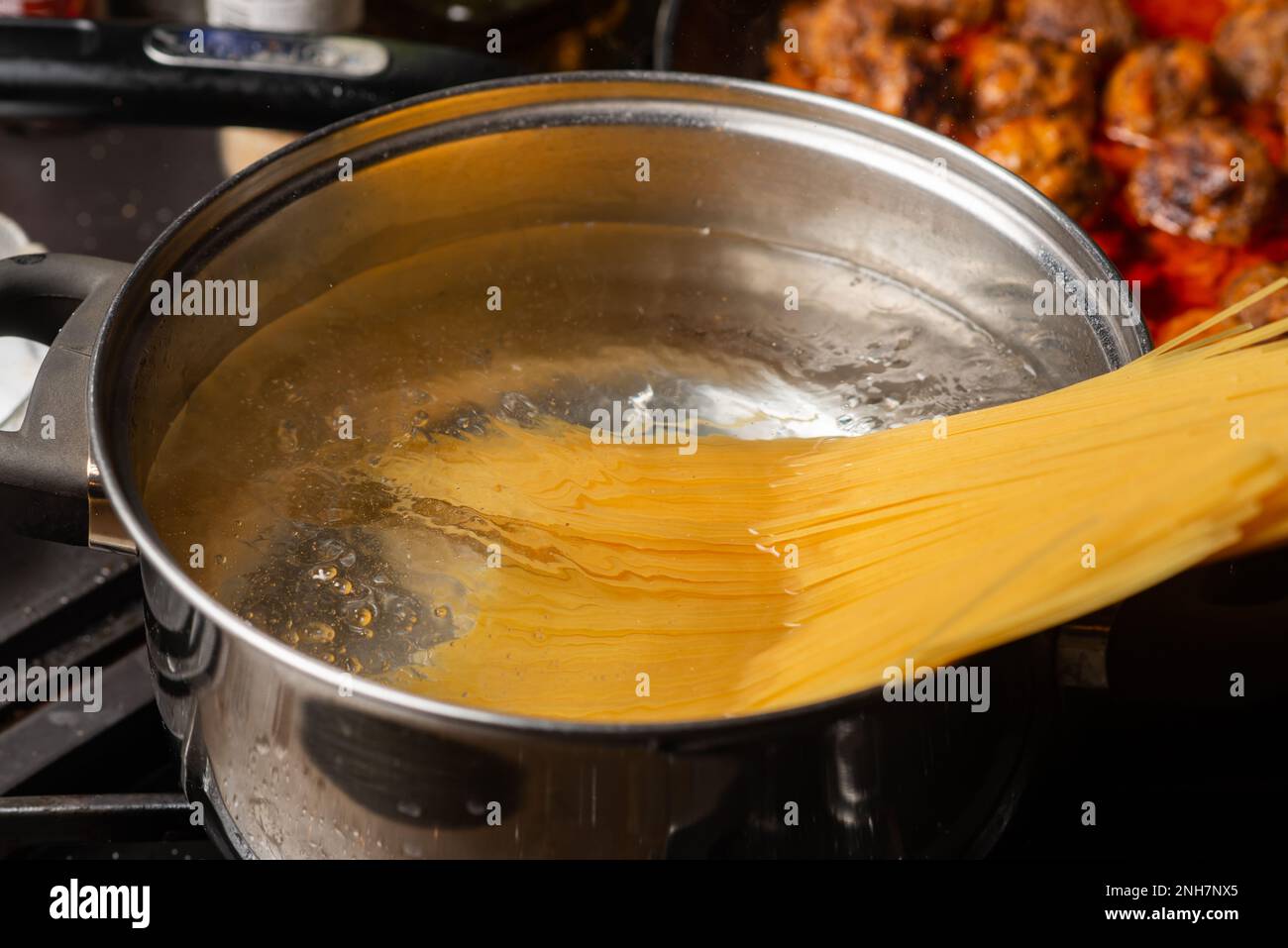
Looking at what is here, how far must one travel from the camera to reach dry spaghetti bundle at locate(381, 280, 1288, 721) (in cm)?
61

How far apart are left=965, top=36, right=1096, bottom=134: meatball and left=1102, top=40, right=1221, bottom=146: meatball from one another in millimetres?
44

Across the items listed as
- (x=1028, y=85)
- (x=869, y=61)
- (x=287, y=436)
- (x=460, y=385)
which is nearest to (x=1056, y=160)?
(x=1028, y=85)

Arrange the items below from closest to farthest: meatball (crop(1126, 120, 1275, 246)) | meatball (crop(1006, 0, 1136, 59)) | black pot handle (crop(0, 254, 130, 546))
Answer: black pot handle (crop(0, 254, 130, 546)), meatball (crop(1126, 120, 1275, 246)), meatball (crop(1006, 0, 1136, 59))

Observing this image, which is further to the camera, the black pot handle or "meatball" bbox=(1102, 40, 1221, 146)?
"meatball" bbox=(1102, 40, 1221, 146)

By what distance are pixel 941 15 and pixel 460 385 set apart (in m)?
0.79

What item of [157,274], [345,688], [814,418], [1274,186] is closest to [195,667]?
[345,688]

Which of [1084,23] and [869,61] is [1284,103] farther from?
[869,61]

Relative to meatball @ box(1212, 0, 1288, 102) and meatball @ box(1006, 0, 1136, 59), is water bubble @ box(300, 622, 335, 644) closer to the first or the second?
meatball @ box(1006, 0, 1136, 59)

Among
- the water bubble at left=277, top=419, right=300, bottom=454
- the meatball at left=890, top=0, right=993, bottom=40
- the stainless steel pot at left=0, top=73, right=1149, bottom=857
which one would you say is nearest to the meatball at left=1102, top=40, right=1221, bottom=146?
the meatball at left=890, top=0, right=993, bottom=40

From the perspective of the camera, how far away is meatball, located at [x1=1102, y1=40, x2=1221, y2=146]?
131 cm

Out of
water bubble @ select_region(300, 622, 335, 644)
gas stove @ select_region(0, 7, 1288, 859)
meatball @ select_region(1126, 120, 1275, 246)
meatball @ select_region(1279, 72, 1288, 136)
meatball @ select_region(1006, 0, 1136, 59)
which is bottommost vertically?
gas stove @ select_region(0, 7, 1288, 859)

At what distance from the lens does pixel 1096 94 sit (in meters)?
1.34

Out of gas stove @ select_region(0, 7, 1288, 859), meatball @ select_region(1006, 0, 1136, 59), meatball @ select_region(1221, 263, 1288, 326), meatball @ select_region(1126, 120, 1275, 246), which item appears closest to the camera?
gas stove @ select_region(0, 7, 1288, 859)

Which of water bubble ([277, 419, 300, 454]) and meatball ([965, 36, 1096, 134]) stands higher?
meatball ([965, 36, 1096, 134])
